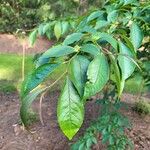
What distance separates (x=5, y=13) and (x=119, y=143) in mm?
11217

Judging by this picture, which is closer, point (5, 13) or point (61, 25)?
point (61, 25)

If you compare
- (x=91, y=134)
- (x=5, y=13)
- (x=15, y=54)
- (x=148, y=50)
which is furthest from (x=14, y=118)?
(x=5, y=13)

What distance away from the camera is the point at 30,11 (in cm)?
1384

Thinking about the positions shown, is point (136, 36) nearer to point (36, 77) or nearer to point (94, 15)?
point (94, 15)

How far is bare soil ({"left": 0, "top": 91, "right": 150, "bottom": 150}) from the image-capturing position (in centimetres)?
453

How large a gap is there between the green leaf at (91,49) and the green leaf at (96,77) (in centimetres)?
5

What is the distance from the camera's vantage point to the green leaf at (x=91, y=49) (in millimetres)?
1050

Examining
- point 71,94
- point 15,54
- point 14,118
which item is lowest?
point 15,54

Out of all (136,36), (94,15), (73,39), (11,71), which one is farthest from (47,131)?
(11,71)

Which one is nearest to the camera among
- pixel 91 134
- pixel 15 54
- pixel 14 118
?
pixel 91 134

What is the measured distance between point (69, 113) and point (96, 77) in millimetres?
123

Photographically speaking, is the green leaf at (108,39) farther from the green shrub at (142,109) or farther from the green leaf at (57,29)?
the green shrub at (142,109)

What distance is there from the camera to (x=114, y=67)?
1.04 metres

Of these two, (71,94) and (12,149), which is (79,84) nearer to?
(71,94)
